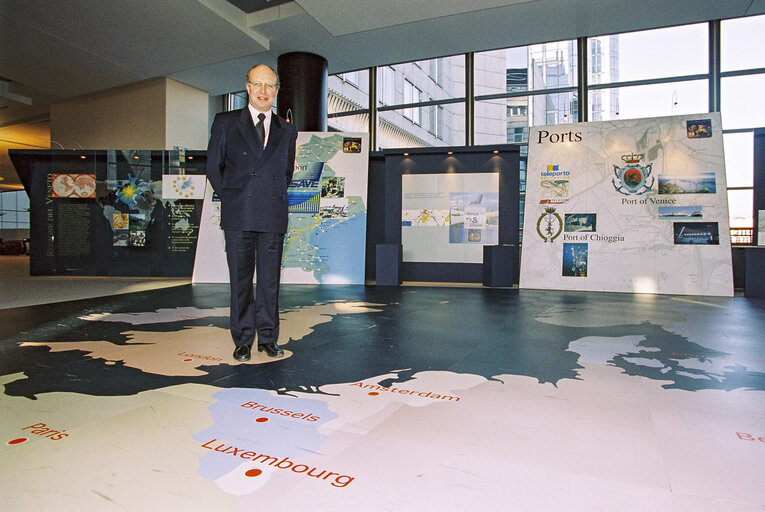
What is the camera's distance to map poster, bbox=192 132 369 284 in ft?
23.6

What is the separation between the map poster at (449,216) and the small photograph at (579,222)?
3.72 ft

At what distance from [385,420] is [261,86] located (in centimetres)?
182

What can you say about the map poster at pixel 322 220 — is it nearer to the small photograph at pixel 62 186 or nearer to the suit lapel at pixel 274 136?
the small photograph at pixel 62 186

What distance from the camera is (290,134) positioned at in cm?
267

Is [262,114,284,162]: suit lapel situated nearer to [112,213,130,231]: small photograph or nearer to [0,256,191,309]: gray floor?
[0,256,191,309]: gray floor

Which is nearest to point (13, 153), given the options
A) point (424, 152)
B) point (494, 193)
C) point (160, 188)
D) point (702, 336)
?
point (160, 188)

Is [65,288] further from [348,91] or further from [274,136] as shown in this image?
[348,91]

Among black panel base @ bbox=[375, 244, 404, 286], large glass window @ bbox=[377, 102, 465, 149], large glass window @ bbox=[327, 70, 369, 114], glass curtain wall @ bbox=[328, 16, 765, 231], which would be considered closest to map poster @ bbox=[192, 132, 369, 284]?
black panel base @ bbox=[375, 244, 404, 286]

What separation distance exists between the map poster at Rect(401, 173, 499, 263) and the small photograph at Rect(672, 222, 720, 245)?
253 centimetres

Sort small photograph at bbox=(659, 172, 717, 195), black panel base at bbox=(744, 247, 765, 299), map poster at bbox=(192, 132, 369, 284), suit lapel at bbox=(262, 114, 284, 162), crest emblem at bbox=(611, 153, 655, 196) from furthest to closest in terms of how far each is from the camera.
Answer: map poster at bbox=(192, 132, 369, 284) < crest emblem at bbox=(611, 153, 655, 196) < small photograph at bbox=(659, 172, 717, 195) < black panel base at bbox=(744, 247, 765, 299) < suit lapel at bbox=(262, 114, 284, 162)

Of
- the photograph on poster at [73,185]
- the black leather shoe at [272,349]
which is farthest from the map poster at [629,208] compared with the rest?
the photograph on poster at [73,185]

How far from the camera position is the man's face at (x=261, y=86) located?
2434mm

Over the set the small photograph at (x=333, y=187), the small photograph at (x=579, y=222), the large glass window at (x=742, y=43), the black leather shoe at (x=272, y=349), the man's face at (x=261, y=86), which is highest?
the large glass window at (x=742, y=43)

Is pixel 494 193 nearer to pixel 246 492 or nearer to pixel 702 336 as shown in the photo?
pixel 702 336
